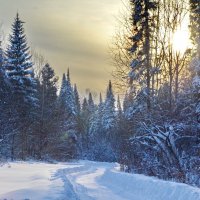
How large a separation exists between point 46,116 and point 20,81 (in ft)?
38.7

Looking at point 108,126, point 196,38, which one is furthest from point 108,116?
point 196,38

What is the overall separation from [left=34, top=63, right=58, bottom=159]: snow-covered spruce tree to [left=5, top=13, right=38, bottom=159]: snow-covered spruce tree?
16.1 ft

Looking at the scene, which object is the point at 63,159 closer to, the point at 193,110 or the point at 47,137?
the point at 47,137

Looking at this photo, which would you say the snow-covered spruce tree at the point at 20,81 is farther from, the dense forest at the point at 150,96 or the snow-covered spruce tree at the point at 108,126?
the snow-covered spruce tree at the point at 108,126

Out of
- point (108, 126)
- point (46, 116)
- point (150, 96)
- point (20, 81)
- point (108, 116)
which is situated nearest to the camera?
point (150, 96)

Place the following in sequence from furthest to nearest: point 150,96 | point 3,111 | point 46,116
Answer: point 46,116, point 3,111, point 150,96

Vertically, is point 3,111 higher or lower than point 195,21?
lower

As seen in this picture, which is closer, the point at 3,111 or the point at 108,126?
the point at 3,111

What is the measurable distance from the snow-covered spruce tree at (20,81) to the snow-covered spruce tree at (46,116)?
193 inches

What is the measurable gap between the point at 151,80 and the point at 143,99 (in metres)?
1.77

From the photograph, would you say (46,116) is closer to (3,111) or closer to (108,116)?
(3,111)

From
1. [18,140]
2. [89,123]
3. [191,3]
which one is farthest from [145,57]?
[89,123]

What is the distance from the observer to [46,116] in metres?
52.2

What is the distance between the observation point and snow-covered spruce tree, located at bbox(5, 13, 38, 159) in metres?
40.8
